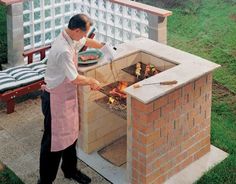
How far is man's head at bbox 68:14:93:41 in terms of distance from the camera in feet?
16.2

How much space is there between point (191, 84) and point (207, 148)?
3.43 ft

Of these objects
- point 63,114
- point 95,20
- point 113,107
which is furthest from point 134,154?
point 95,20

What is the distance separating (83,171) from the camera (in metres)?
6.05

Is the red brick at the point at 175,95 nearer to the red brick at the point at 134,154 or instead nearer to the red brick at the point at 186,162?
the red brick at the point at 134,154

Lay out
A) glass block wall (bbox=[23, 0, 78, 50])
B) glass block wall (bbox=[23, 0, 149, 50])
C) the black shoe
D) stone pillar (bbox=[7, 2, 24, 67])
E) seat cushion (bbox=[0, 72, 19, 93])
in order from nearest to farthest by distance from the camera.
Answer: the black shoe → seat cushion (bbox=[0, 72, 19, 93]) → stone pillar (bbox=[7, 2, 24, 67]) → glass block wall (bbox=[23, 0, 149, 50]) → glass block wall (bbox=[23, 0, 78, 50])

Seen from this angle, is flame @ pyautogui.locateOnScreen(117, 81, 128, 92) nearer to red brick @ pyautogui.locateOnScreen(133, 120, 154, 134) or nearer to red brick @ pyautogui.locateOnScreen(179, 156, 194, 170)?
red brick @ pyautogui.locateOnScreen(133, 120, 154, 134)

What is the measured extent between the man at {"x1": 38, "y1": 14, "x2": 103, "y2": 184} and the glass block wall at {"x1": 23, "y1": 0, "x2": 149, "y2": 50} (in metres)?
2.73

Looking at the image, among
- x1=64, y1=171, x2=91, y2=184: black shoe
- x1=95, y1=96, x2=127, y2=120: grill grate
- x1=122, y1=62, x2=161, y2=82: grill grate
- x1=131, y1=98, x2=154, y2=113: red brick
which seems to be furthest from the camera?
x1=122, y1=62, x2=161, y2=82: grill grate

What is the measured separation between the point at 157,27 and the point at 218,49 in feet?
7.87

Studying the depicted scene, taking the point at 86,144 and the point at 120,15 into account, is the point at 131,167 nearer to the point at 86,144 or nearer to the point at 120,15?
the point at 86,144

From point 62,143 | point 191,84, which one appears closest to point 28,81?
point 62,143

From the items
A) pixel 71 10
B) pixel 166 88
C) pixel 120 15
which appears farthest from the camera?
pixel 71 10

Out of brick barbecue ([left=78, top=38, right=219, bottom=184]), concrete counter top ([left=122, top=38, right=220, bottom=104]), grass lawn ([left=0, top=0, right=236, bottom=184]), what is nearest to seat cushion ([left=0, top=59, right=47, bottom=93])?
brick barbecue ([left=78, top=38, right=219, bottom=184])

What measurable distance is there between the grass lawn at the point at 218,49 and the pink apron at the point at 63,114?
3.01 ft
